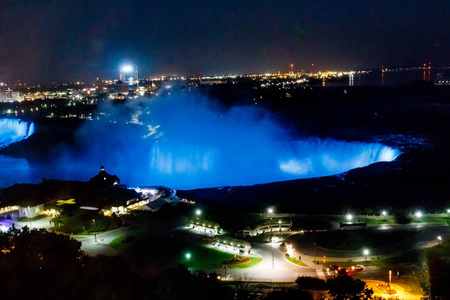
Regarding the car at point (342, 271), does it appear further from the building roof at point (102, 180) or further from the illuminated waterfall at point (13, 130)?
the illuminated waterfall at point (13, 130)

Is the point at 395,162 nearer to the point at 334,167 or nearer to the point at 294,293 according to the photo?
the point at 334,167

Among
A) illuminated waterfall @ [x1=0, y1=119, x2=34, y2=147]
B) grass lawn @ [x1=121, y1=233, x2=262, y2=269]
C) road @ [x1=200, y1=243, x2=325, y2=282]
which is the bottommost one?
road @ [x1=200, y1=243, x2=325, y2=282]

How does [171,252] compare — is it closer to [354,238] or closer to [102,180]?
[354,238]

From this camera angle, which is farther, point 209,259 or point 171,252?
point 171,252

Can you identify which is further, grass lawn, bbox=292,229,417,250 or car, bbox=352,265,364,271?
grass lawn, bbox=292,229,417,250

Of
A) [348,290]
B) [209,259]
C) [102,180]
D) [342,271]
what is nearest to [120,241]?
[209,259]

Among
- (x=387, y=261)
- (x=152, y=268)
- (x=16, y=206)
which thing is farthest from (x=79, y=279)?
(x=16, y=206)

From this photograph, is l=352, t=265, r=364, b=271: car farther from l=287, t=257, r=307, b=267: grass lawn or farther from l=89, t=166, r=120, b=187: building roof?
l=89, t=166, r=120, b=187: building roof

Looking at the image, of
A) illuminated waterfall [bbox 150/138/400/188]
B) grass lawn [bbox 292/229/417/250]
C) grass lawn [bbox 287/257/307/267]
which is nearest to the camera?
grass lawn [bbox 287/257/307/267]

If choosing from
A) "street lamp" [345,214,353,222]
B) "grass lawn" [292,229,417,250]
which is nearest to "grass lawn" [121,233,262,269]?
"grass lawn" [292,229,417,250]

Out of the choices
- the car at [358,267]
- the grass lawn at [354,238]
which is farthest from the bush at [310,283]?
the grass lawn at [354,238]

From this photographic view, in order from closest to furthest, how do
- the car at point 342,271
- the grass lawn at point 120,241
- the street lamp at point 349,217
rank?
the car at point 342,271
the grass lawn at point 120,241
the street lamp at point 349,217
